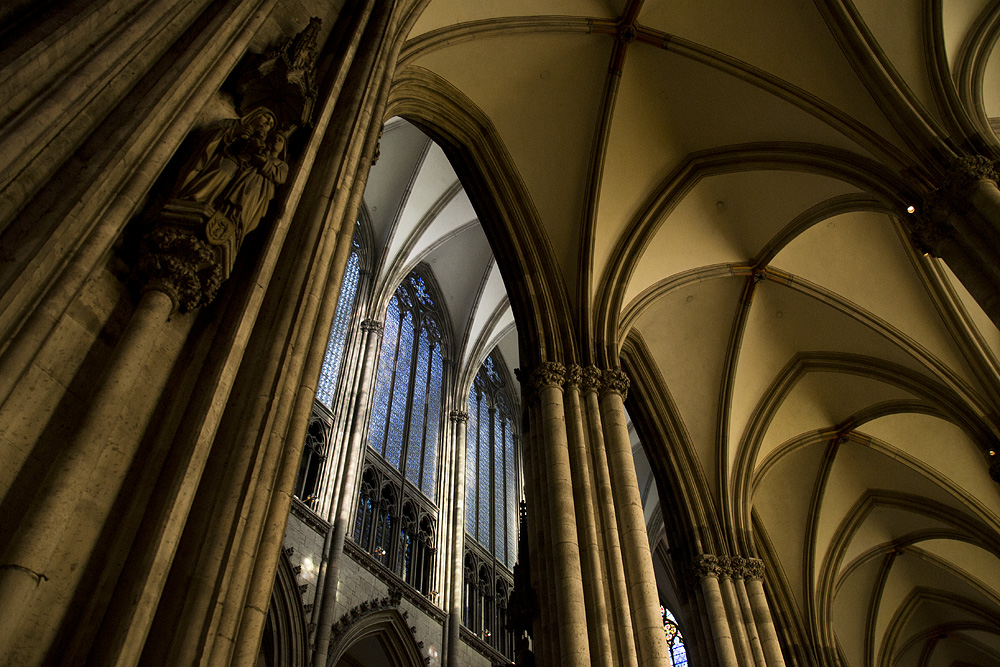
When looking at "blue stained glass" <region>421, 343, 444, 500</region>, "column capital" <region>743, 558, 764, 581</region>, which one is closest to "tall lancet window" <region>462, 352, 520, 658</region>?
"blue stained glass" <region>421, 343, 444, 500</region>

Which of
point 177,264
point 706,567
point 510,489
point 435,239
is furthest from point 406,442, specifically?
point 177,264

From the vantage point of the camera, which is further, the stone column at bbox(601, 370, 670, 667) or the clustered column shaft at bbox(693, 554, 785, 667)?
the clustered column shaft at bbox(693, 554, 785, 667)

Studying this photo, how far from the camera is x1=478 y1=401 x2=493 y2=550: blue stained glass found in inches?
595

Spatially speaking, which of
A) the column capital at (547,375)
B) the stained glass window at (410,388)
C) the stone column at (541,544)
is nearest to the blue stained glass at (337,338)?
the stained glass window at (410,388)

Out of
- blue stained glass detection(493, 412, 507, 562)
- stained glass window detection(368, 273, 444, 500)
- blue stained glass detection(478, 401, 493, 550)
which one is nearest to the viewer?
stained glass window detection(368, 273, 444, 500)

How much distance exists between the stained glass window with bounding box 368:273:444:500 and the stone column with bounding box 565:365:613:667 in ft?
17.5

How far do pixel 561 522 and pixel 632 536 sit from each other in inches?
30.1

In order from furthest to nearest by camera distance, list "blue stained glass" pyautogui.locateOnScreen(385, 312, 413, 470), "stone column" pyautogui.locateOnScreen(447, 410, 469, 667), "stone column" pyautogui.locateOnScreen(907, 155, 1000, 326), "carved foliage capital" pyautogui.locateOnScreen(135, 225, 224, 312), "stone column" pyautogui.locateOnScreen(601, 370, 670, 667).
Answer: "blue stained glass" pyautogui.locateOnScreen(385, 312, 413, 470), "stone column" pyautogui.locateOnScreen(447, 410, 469, 667), "stone column" pyautogui.locateOnScreen(907, 155, 1000, 326), "stone column" pyautogui.locateOnScreen(601, 370, 670, 667), "carved foliage capital" pyautogui.locateOnScreen(135, 225, 224, 312)

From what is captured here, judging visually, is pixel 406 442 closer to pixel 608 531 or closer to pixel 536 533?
pixel 536 533

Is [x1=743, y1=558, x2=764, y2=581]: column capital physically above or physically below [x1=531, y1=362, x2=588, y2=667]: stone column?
above

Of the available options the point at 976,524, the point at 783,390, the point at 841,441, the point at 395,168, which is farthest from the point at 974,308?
the point at 395,168

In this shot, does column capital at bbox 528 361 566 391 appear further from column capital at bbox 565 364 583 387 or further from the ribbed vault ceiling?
the ribbed vault ceiling

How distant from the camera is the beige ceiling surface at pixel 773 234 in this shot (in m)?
8.69

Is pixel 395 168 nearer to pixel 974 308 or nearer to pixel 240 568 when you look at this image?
pixel 974 308
